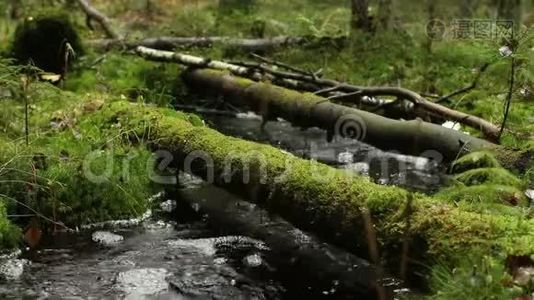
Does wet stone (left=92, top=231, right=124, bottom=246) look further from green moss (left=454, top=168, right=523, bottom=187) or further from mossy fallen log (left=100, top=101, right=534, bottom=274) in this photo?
green moss (left=454, top=168, right=523, bottom=187)

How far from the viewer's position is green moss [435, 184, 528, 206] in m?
4.79

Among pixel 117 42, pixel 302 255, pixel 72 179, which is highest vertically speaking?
pixel 117 42

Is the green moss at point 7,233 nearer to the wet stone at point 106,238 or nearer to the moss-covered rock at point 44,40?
the wet stone at point 106,238

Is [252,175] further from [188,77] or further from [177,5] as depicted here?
[177,5]

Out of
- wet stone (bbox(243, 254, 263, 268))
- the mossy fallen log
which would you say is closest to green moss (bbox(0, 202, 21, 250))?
the mossy fallen log

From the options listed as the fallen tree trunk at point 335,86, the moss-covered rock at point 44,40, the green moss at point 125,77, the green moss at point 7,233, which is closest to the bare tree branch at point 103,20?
the green moss at point 125,77

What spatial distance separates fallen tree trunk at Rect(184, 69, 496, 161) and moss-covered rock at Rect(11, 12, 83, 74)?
274 centimetres

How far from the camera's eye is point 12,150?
6.12 meters

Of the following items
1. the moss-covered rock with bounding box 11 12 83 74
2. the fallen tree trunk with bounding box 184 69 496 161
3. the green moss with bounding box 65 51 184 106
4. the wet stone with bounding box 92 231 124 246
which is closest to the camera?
the wet stone with bounding box 92 231 124 246

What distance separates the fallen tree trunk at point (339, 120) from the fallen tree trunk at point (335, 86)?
0.27 m

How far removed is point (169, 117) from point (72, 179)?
5.72 feet

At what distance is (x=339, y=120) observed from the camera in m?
8.02

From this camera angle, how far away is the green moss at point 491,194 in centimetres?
479

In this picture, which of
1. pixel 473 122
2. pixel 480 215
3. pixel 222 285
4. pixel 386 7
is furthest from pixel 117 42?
pixel 480 215
